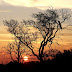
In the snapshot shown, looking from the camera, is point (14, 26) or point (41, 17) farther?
point (14, 26)

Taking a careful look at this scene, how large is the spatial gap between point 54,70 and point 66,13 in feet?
56.6

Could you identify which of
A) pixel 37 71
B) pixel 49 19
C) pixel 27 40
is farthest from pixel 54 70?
pixel 27 40

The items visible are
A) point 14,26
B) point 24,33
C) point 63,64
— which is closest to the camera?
point 63,64

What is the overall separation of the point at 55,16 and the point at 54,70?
15613mm

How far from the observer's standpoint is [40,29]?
34531 mm

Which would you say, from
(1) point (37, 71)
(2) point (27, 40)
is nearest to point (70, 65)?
(1) point (37, 71)

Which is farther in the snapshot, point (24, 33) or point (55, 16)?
point (24, 33)

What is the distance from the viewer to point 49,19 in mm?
32562

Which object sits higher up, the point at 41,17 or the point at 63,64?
the point at 41,17

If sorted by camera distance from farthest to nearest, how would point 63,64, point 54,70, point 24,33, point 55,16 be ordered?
point 24,33 → point 55,16 → point 63,64 → point 54,70

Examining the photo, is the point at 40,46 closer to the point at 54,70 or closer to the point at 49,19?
the point at 49,19

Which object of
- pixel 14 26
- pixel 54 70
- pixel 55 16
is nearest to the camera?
pixel 54 70

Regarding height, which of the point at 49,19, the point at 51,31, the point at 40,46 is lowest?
the point at 40,46

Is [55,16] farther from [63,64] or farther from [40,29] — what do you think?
[63,64]
